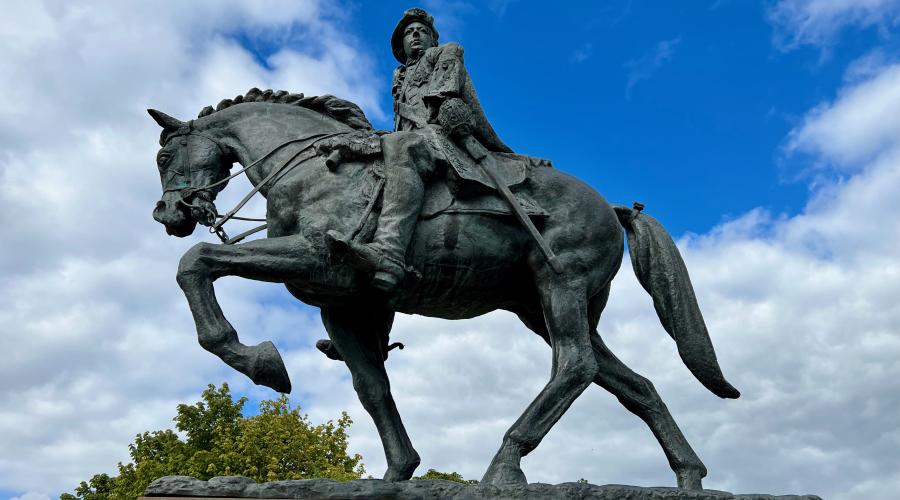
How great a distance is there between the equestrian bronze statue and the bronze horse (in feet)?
0.04

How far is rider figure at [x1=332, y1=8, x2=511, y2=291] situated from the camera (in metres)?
7.29

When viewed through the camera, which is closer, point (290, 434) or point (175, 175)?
point (175, 175)

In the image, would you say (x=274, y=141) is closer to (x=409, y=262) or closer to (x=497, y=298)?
(x=409, y=262)

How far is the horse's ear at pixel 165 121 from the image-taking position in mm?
8391

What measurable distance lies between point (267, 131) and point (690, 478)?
464 cm

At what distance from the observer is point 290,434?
23734 millimetres

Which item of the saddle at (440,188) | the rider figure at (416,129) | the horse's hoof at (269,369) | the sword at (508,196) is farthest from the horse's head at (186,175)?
the sword at (508,196)

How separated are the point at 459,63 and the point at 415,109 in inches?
22.1

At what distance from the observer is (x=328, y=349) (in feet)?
27.3

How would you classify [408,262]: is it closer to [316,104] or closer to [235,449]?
[316,104]

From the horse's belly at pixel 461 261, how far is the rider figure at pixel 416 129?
0.92ft

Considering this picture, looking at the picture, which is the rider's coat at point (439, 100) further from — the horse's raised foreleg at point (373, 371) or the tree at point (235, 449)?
the tree at point (235, 449)

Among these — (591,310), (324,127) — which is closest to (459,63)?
(324,127)

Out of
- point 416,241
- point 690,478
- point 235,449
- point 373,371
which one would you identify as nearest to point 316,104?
point 416,241
